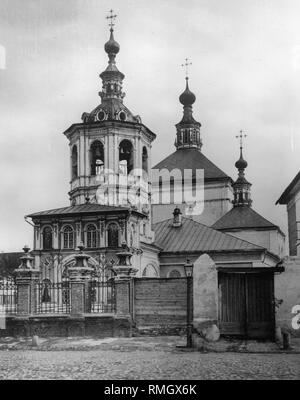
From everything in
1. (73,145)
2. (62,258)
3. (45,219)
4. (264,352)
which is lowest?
(264,352)

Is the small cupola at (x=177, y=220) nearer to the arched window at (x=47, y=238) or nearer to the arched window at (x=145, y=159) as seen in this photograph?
the arched window at (x=145, y=159)

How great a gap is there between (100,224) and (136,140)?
625cm

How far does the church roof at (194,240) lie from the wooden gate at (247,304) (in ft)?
64.4

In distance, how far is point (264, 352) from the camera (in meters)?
13.7

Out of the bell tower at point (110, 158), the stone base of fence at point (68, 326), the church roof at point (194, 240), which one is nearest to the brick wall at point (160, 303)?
the stone base of fence at point (68, 326)

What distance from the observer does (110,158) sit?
34188 mm

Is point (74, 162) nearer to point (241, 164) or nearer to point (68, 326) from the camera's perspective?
point (68, 326)

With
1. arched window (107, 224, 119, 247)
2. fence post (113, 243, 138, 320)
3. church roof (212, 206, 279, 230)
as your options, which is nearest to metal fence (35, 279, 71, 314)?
fence post (113, 243, 138, 320)

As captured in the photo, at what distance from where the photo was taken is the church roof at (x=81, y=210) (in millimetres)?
30891

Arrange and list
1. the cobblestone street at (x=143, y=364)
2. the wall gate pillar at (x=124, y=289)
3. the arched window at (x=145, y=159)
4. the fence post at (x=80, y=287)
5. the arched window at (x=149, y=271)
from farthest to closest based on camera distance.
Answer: the arched window at (x=145, y=159) → the arched window at (x=149, y=271) → the fence post at (x=80, y=287) → the wall gate pillar at (x=124, y=289) → the cobblestone street at (x=143, y=364)

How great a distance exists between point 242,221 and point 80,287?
98.2ft

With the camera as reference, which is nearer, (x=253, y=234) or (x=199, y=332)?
(x=199, y=332)
